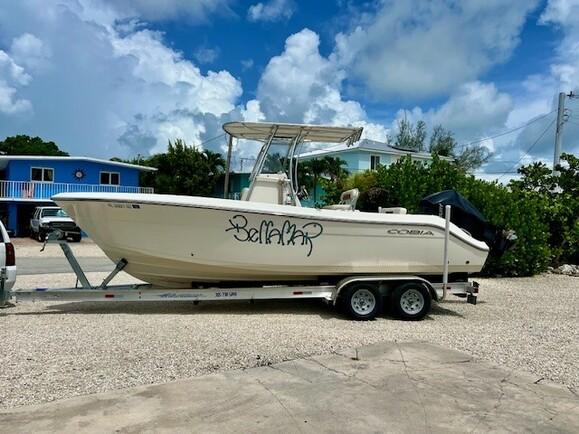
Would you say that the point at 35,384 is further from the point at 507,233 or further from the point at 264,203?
the point at 507,233

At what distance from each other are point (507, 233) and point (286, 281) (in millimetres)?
4550

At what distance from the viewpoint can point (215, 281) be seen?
8578 mm

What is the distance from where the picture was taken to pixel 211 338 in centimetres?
681

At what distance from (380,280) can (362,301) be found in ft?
1.46

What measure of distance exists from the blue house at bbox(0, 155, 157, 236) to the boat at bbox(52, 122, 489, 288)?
1001 inches

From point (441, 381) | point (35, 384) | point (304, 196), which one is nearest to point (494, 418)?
point (441, 381)

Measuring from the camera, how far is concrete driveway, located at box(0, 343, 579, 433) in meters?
4.16

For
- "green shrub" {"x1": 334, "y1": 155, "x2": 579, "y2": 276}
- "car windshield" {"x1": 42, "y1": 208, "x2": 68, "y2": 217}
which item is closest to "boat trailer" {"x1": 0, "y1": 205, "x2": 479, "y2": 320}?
"green shrub" {"x1": 334, "y1": 155, "x2": 579, "y2": 276}

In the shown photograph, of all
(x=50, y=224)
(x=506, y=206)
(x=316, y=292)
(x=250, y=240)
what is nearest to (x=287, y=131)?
(x=250, y=240)

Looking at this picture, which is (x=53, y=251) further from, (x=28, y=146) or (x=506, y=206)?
(x=28, y=146)

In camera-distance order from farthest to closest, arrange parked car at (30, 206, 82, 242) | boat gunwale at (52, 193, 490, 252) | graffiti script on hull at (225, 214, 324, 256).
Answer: parked car at (30, 206, 82, 242), graffiti script on hull at (225, 214, 324, 256), boat gunwale at (52, 193, 490, 252)

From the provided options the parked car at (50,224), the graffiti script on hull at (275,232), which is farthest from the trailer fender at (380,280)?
the parked car at (50,224)

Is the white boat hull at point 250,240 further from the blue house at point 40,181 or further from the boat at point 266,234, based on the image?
the blue house at point 40,181

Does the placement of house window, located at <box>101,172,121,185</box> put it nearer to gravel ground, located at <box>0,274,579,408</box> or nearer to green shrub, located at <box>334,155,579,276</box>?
green shrub, located at <box>334,155,579,276</box>
